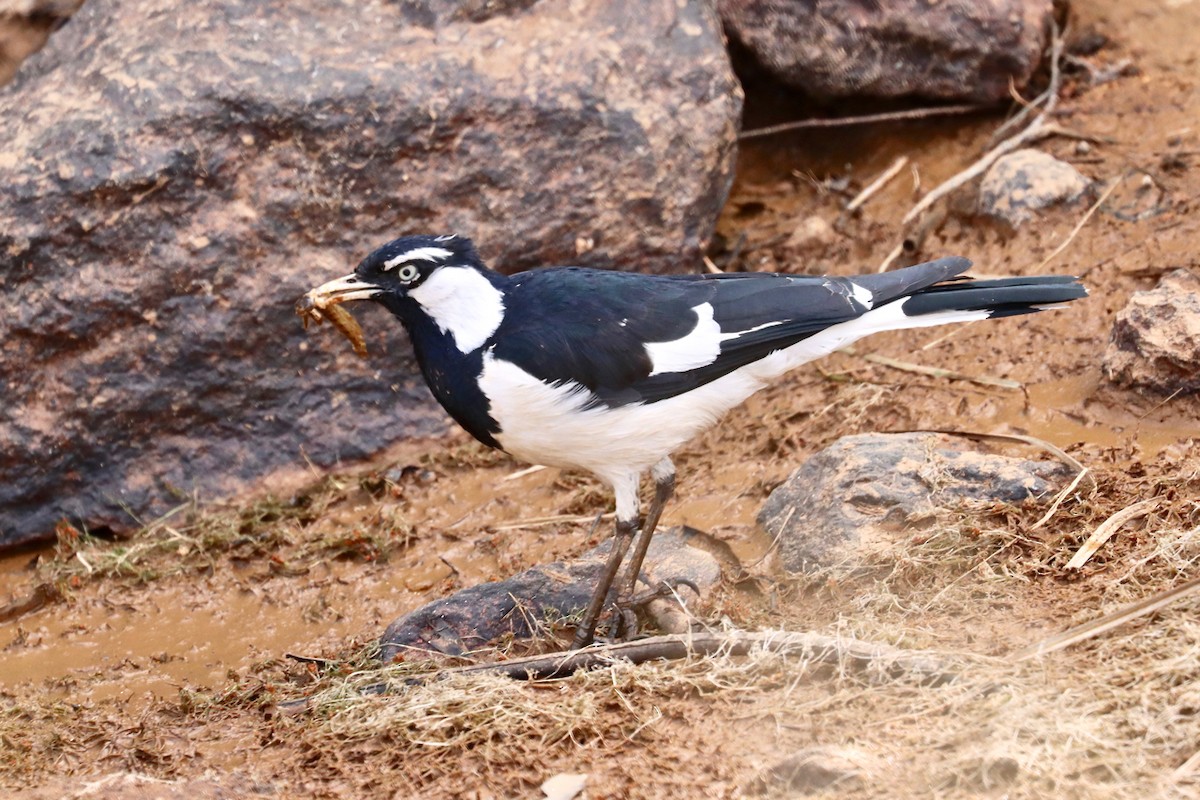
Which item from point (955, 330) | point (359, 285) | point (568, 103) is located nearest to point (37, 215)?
point (359, 285)

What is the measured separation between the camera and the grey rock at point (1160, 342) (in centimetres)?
462

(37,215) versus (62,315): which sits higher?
(37,215)

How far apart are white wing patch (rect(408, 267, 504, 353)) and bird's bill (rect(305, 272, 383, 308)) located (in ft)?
0.52

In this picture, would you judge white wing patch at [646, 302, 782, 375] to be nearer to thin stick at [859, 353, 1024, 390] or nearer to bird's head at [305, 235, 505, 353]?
bird's head at [305, 235, 505, 353]

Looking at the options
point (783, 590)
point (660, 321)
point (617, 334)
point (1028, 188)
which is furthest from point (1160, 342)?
point (617, 334)

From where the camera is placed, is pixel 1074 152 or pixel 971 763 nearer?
pixel 971 763

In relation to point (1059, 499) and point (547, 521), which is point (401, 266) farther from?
point (1059, 499)

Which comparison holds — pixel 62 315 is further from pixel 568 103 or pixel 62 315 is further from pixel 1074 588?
pixel 1074 588

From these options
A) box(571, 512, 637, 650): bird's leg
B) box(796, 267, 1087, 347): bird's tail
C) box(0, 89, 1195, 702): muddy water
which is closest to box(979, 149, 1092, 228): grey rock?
box(0, 89, 1195, 702): muddy water

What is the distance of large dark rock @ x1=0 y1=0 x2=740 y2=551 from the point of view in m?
5.32

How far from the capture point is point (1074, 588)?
12.5 ft

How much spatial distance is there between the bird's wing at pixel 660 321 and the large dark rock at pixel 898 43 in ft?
8.45

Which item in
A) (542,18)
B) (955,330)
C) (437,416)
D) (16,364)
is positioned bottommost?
(955,330)

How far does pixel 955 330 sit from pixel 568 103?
6.53ft
